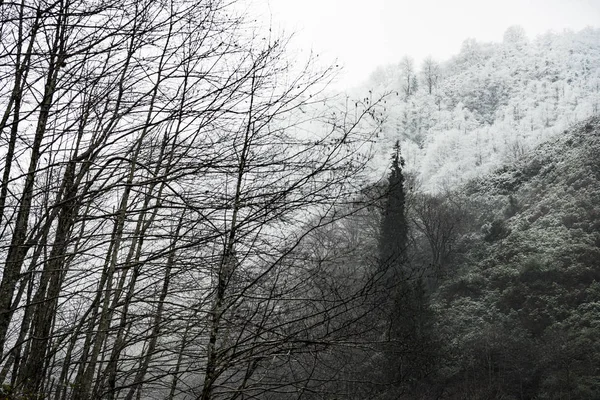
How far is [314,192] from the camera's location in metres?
2.33

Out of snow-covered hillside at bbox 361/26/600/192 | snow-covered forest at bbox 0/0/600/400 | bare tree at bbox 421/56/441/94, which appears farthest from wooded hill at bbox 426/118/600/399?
bare tree at bbox 421/56/441/94

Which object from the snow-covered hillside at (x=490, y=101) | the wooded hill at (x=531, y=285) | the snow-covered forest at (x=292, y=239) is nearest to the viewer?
the snow-covered forest at (x=292, y=239)

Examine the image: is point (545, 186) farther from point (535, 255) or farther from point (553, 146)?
point (535, 255)

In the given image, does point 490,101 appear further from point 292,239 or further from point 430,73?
point 292,239

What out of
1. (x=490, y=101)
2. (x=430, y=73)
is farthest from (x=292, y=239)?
(x=430, y=73)

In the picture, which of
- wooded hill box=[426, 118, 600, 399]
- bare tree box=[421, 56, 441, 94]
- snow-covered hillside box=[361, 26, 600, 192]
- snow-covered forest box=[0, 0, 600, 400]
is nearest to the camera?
snow-covered forest box=[0, 0, 600, 400]

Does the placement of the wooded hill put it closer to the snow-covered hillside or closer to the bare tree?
the snow-covered hillside

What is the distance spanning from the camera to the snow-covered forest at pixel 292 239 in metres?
2.38

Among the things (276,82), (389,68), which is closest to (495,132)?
(389,68)

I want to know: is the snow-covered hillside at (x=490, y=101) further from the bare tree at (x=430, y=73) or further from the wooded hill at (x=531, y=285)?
the wooded hill at (x=531, y=285)

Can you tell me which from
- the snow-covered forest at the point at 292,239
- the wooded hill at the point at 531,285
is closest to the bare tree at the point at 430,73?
the snow-covered forest at the point at 292,239

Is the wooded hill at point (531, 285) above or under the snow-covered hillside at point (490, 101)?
under

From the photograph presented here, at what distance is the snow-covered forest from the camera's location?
238cm

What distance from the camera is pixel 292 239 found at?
2.74 metres
